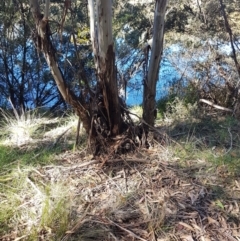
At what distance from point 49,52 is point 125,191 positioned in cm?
109

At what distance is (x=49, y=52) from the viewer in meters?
2.32

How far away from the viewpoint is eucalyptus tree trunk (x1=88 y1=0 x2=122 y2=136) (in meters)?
2.29

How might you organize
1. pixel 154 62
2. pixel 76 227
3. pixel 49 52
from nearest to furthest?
pixel 76 227 < pixel 49 52 < pixel 154 62

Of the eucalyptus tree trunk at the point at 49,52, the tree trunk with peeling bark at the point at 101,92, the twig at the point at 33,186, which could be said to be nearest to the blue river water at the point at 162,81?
the tree trunk with peeling bark at the point at 101,92

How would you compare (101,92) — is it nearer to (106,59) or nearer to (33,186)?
(106,59)

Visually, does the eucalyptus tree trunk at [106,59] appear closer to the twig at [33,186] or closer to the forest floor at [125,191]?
the forest floor at [125,191]

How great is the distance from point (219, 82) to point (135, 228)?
112 inches

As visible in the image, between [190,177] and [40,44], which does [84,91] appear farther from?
[190,177]

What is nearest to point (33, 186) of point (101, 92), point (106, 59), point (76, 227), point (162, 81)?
point (76, 227)

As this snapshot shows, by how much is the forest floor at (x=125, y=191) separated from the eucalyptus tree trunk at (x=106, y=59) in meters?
0.34

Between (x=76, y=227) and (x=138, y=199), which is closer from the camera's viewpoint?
(x=76, y=227)

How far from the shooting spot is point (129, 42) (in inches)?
386

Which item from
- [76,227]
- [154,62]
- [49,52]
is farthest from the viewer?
[154,62]

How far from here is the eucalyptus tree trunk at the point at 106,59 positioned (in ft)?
7.52
